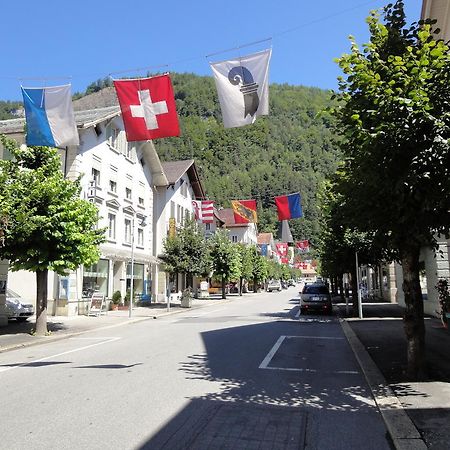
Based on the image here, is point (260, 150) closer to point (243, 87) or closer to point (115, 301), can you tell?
point (115, 301)

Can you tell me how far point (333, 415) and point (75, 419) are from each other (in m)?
3.41

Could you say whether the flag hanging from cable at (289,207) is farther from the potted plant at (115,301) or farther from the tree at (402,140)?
the tree at (402,140)

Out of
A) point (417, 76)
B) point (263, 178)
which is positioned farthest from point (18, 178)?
point (263, 178)

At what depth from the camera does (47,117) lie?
578 inches

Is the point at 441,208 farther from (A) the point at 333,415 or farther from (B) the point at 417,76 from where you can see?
(A) the point at 333,415

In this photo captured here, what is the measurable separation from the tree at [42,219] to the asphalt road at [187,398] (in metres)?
3.46

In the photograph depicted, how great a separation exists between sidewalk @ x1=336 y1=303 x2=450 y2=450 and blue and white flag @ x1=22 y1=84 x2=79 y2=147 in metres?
10.6

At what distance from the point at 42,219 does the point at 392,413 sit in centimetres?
1206

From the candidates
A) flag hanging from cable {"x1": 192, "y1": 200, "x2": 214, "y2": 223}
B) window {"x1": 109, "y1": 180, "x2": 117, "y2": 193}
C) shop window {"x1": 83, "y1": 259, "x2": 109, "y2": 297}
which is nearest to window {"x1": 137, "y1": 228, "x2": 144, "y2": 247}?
window {"x1": 109, "y1": 180, "x2": 117, "y2": 193}

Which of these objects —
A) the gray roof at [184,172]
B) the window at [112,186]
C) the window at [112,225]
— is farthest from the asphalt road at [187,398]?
the gray roof at [184,172]

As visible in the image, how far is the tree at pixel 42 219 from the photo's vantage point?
15.2 metres

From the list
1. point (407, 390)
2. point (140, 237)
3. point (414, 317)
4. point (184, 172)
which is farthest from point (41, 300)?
point (184, 172)

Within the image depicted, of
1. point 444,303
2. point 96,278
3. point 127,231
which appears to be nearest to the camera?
point 444,303

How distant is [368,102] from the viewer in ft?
25.1
